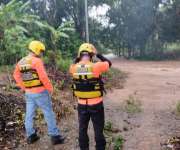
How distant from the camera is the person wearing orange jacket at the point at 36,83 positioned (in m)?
7.43

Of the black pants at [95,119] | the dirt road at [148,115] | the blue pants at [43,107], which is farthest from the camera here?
the dirt road at [148,115]

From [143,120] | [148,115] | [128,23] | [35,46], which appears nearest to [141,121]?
[143,120]

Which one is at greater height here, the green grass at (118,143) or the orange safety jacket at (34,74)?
the orange safety jacket at (34,74)

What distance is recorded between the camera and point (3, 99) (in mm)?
9719

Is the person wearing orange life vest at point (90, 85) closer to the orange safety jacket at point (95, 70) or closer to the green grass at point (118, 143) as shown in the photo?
the orange safety jacket at point (95, 70)

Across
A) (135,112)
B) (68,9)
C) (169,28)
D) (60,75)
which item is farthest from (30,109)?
(169,28)

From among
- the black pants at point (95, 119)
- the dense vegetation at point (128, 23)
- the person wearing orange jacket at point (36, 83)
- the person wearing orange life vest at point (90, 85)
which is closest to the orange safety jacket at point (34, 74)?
the person wearing orange jacket at point (36, 83)

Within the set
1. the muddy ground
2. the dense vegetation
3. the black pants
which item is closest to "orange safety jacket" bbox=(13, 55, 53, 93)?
the black pants

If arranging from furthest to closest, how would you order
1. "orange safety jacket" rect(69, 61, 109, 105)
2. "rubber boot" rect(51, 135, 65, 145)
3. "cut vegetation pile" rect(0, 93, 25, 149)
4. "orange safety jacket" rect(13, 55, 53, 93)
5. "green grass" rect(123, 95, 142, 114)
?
1. "green grass" rect(123, 95, 142, 114)
2. "cut vegetation pile" rect(0, 93, 25, 149)
3. "rubber boot" rect(51, 135, 65, 145)
4. "orange safety jacket" rect(13, 55, 53, 93)
5. "orange safety jacket" rect(69, 61, 109, 105)

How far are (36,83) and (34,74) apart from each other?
17cm

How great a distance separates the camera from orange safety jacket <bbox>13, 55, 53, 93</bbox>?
7.41m

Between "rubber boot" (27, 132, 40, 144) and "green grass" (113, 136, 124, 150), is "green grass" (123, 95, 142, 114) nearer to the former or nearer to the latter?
"green grass" (113, 136, 124, 150)

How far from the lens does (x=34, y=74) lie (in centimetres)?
746

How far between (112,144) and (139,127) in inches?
64.5
